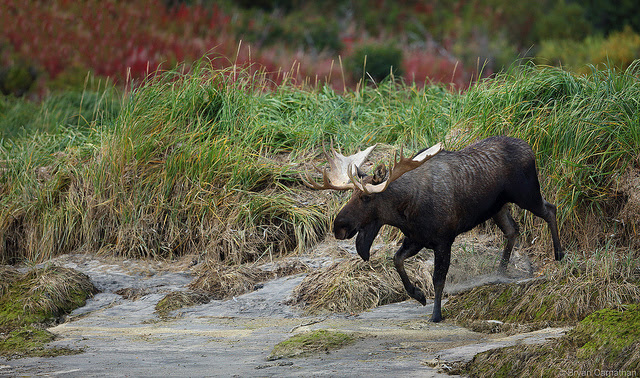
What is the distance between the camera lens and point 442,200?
6.54 m

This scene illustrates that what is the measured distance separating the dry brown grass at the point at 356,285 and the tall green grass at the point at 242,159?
103cm

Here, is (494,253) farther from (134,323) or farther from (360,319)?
(134,323)

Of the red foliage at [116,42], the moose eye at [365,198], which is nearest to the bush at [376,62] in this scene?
the red foliage at [116,42]

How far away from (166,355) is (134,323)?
1.28 m

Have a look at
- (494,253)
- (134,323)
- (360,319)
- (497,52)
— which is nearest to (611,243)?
(494,253)

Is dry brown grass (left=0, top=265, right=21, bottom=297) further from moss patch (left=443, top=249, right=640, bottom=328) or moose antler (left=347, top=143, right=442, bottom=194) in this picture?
moss patch (left=443, top=249, right=640, bottom=328)

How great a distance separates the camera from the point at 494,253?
307 inches

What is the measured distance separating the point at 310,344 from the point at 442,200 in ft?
5.37

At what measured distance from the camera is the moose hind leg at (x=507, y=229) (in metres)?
7.29

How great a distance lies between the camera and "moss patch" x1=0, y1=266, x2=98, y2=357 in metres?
6.67

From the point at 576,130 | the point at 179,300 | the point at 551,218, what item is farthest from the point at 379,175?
the point at 576,130

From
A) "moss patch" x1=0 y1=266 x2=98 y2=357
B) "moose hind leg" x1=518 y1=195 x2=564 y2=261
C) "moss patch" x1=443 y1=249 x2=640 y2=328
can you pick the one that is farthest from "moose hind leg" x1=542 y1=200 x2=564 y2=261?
"moss patch" x1=0 y1=266 x2=98 y2=357

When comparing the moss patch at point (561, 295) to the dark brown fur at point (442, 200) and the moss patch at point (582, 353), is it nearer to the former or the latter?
the dark brown fur at point (442, 200)

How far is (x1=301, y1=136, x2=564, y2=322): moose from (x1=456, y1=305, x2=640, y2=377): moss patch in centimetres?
152
